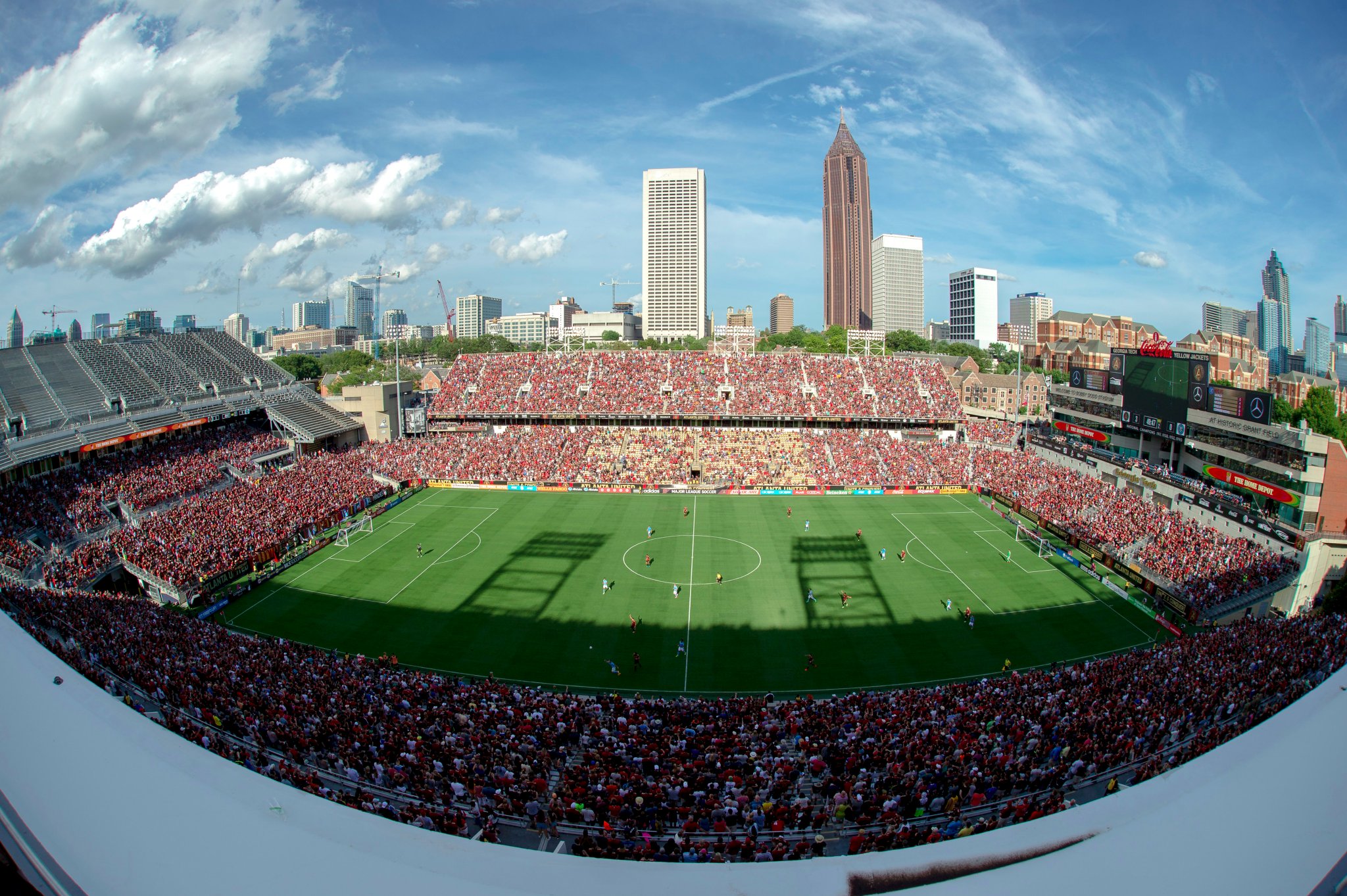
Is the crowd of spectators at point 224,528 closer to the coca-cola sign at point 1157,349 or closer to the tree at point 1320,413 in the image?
the coca-cola sign at point 1157,349

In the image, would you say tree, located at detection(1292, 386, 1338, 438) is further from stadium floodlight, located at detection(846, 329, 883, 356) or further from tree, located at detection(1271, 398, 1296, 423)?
stadium floodlight, located at detection(846, 329, 883, 356)

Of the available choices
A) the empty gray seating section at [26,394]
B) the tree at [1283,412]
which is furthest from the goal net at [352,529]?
the tree at [1283,412]

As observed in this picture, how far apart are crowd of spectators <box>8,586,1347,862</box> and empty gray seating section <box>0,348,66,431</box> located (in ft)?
71.8

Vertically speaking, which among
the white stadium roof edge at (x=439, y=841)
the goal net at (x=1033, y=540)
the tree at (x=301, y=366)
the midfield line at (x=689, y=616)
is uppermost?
the tree at (x=301, y=366)

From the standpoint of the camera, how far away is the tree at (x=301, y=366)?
107 metres

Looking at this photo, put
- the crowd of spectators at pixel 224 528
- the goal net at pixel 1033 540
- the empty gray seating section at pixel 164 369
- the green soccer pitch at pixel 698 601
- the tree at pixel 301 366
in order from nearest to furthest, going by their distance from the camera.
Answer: the green soccer pitch at pixel 698 601, the crowd of spectators at pixel 224 528, the goal net at pixel 1033 540, the empty gray seating section at pixel 164 369, the tree at pixel 301 366

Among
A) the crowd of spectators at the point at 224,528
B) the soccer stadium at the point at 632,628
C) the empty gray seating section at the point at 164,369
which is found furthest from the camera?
the empty gray seating section at the point at 164,369

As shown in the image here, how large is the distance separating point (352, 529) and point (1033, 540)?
3728 centimetres

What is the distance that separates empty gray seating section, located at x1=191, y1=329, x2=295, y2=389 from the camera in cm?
5466

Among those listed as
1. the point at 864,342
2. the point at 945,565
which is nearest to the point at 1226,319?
the point at 864,342

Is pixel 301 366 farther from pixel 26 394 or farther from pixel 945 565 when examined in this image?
pixel 945 565

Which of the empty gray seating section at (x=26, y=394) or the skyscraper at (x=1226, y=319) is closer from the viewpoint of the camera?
the empty gray seating section at (x=26, y=394)

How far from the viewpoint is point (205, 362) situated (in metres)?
52.3

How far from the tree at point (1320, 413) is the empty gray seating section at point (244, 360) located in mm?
85195
